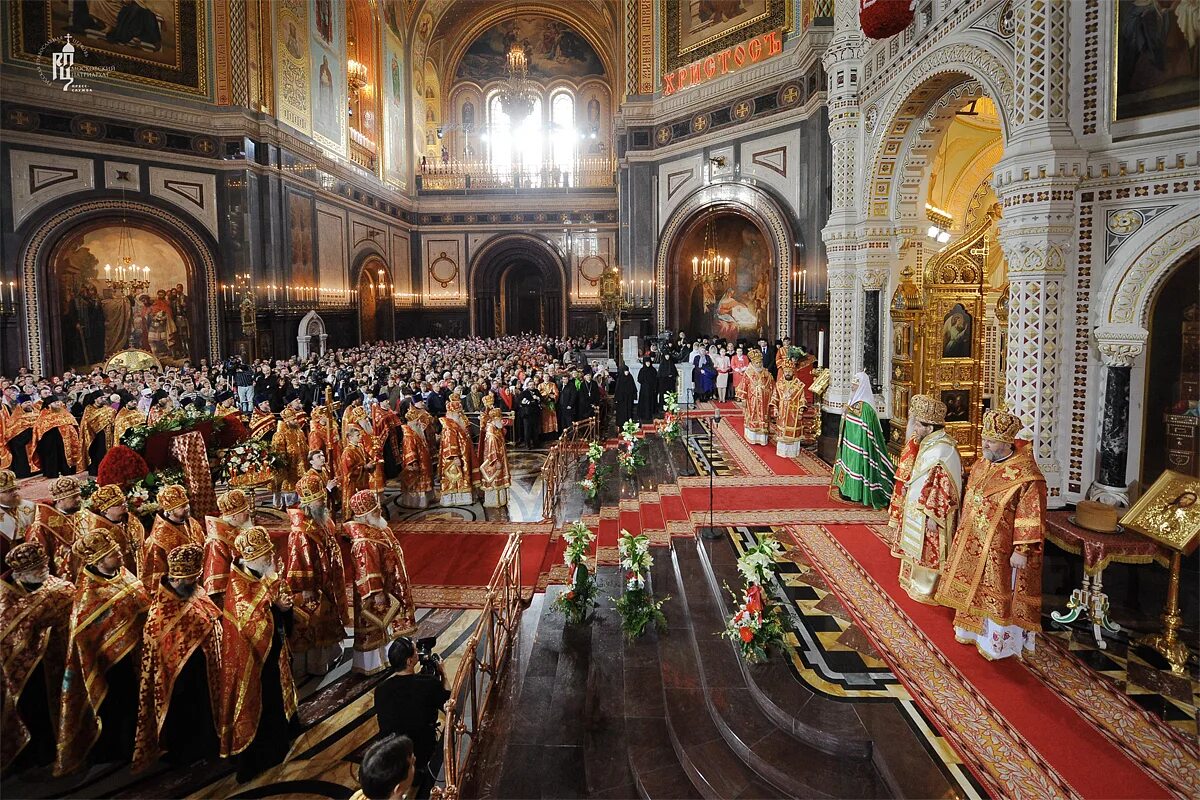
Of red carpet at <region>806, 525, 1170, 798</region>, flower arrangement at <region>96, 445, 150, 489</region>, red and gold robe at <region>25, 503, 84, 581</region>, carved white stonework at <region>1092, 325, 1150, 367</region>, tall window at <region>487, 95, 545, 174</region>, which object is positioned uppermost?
tall window at <region>487, 95, 545, 174</region>

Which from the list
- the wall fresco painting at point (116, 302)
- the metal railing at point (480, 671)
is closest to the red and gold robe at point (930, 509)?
the metal railing at point (480, 671)

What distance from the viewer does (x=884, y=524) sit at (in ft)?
23.7

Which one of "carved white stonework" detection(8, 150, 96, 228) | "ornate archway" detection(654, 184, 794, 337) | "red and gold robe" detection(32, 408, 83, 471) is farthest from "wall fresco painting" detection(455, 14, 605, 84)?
"red and gold robe" detection(32, 408, 83, 471)

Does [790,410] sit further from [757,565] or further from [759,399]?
[757,565]

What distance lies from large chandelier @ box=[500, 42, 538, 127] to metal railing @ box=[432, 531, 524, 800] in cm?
2639

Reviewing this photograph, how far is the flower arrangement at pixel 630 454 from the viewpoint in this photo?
10.2 metres

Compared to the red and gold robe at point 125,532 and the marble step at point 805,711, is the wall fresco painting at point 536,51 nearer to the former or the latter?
the red and gold robe at point 125,532

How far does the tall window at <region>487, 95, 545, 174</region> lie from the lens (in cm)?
3425

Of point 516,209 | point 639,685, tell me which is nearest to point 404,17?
point 516,209

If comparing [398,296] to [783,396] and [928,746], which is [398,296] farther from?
[928,746]

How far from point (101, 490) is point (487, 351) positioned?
822 inches

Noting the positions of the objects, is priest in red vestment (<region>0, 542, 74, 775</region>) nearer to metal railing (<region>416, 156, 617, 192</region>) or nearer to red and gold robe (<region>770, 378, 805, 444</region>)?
red and gold robe (<region>770, 378, 805, 444</region>)

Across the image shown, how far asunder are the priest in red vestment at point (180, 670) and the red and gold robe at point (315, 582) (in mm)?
959

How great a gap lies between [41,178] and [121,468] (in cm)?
1417
